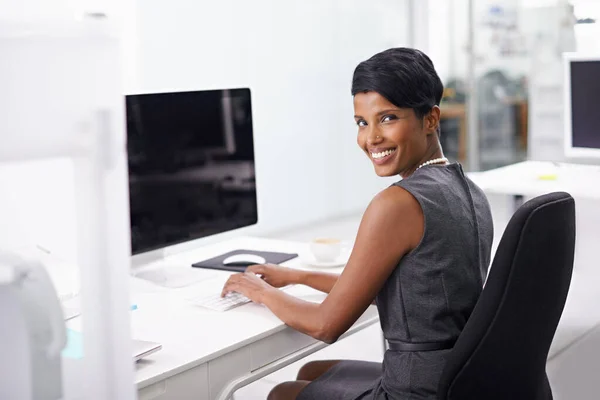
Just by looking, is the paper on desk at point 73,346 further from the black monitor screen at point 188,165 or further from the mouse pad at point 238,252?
the mouse pad at point 238,252

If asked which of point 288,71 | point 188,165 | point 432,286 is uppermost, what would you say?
point 288,71

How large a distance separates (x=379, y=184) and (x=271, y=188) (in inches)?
45.7

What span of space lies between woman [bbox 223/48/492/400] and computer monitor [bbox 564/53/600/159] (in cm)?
215

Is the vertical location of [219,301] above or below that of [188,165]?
A: below

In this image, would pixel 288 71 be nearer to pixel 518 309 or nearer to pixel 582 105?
pixel 582 105

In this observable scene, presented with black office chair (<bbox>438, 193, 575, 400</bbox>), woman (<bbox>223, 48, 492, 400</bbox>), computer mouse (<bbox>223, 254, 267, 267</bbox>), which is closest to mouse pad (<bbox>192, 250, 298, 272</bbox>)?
computer mouse (<bbox>223, 254, 267, 267</bbox>)

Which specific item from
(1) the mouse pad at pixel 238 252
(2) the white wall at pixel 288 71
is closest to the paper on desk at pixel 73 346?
(1) the mouse pad at pixel 238 252

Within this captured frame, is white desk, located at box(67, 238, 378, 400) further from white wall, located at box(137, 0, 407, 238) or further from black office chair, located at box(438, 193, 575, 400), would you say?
white wall, located at box(137, 0, 407, 238)

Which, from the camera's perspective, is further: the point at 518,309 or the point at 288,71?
the point at 288,71

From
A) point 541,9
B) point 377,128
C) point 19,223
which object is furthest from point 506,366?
point 541,9

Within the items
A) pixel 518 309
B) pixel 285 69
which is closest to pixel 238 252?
pixel 518 309

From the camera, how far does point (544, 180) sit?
141 inches

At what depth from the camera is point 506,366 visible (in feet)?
4.81

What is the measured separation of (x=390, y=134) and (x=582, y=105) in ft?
7.46
